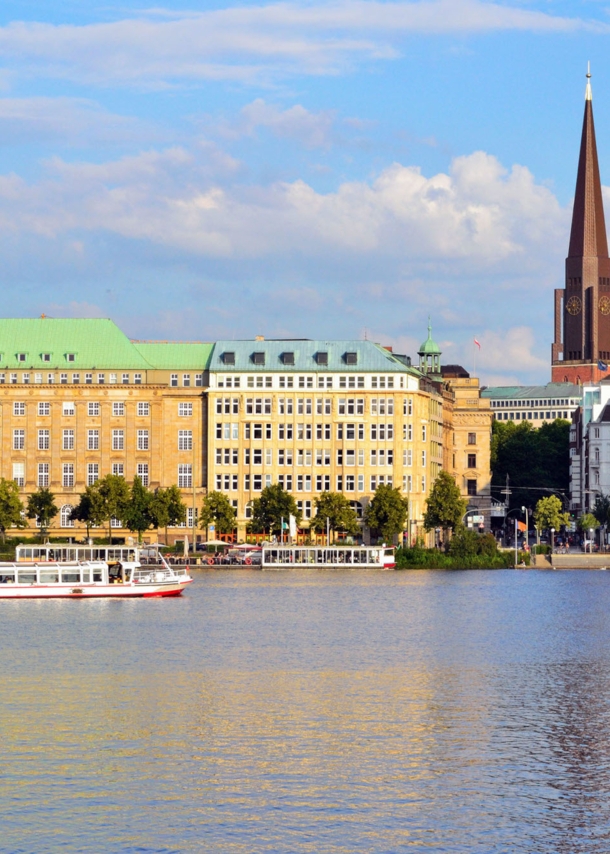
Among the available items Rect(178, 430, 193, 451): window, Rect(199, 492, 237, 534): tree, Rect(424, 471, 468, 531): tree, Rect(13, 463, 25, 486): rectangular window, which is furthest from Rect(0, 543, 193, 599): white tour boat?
Rect(178, 430, 193, 451): window

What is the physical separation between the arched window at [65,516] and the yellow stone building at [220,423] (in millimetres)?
109

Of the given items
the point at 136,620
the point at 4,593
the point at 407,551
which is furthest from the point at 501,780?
the point at 407,551

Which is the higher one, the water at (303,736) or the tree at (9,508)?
the tree at (9,508)

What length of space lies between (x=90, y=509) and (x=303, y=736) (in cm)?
Answer: 12347

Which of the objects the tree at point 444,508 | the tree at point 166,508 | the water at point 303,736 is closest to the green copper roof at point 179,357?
the tree at point 166,508

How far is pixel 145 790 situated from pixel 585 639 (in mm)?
48110

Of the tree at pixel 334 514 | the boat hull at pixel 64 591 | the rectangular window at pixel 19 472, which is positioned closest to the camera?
the boat hull at pixel 64 591

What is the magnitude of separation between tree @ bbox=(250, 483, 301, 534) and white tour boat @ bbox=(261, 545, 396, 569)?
8.26m

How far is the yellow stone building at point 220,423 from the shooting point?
632ft

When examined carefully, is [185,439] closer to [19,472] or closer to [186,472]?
[186,472]

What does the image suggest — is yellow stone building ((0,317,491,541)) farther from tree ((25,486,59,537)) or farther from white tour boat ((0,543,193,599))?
white tour boat ((0,543,193,599))

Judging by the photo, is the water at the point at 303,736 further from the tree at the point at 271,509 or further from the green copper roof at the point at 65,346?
the green copper roof at the point at 65,346

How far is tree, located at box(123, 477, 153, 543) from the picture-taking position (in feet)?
585

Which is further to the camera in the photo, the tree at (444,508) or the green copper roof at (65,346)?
the green copper roof at (65,346)
